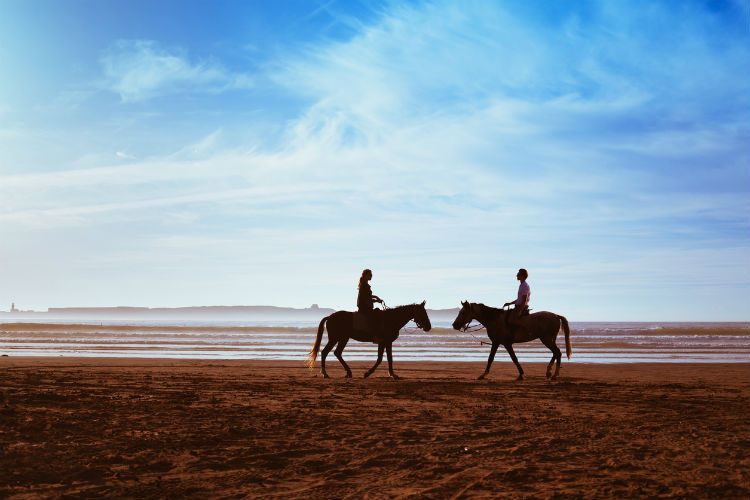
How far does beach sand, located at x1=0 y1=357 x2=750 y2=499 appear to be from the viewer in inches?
221

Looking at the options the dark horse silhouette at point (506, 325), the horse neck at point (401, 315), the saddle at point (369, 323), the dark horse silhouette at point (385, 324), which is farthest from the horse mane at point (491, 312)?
the saddle at point (369, 323)

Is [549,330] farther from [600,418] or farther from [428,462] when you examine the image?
[428,462]

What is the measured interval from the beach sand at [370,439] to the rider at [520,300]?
1.84 metres

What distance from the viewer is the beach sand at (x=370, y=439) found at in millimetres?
5617

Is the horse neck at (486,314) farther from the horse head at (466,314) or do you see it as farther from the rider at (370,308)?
the rider at (370,308)

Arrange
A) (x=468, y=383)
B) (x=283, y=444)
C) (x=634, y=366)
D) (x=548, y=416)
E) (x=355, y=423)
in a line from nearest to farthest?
(x=283, y=444), (x=355, y=423), (x=548, y=416), (x=468, y=383), (x=634, y=366)

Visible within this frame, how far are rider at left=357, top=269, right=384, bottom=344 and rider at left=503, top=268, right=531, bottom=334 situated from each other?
121 inches

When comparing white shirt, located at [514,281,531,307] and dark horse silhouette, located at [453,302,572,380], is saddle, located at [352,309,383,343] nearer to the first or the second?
dark horse silhouette, located at [453,302,572,380]

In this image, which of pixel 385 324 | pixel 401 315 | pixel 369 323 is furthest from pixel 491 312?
pixel 369 323

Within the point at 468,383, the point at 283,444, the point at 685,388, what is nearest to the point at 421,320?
the point at 468,383

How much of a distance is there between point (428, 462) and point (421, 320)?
9319 millimetres

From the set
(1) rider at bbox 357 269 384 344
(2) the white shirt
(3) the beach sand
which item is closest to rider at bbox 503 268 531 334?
(2) the white shirt

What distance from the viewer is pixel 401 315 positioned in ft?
51.6

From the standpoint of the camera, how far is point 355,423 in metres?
8.66
